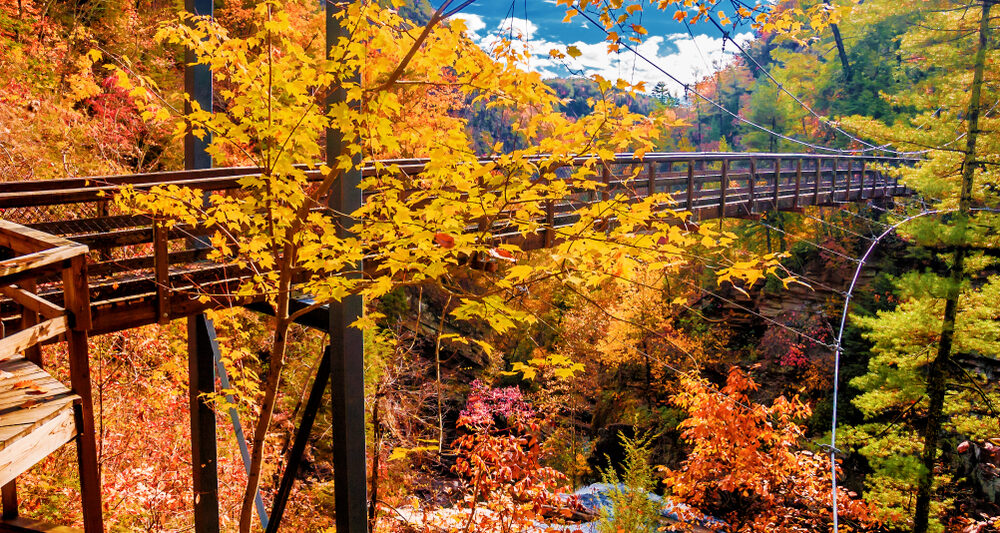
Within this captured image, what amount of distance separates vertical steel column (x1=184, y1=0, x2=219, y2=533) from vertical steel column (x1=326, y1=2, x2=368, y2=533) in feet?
4.02

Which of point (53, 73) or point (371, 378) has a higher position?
point (53, 73)

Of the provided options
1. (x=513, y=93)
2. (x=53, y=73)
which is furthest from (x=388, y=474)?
(x=513, y=93)

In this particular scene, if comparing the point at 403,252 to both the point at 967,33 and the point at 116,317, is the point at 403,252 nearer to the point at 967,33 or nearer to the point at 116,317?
the point at 116,317


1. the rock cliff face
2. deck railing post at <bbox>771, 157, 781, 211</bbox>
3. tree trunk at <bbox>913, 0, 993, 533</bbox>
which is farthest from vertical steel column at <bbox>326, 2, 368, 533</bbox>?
the rock cliff face

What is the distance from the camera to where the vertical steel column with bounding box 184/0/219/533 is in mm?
4688

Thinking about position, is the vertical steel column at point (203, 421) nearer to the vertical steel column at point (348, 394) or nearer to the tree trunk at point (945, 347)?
the vertical steel column at point (348, 394)

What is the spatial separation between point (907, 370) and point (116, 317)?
13.0 m

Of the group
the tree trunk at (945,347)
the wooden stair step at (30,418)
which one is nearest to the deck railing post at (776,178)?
the tree trunk at (945,347)

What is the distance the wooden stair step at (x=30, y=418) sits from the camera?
83.0 inches

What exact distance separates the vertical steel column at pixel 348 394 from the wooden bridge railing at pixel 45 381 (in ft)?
5.69

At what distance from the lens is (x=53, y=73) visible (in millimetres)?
10328

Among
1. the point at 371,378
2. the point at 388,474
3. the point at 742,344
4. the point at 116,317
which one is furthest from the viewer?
the point at 742,344

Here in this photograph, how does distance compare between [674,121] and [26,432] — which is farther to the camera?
[674,121]

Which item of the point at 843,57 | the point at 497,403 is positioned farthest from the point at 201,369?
the point at 843,57
